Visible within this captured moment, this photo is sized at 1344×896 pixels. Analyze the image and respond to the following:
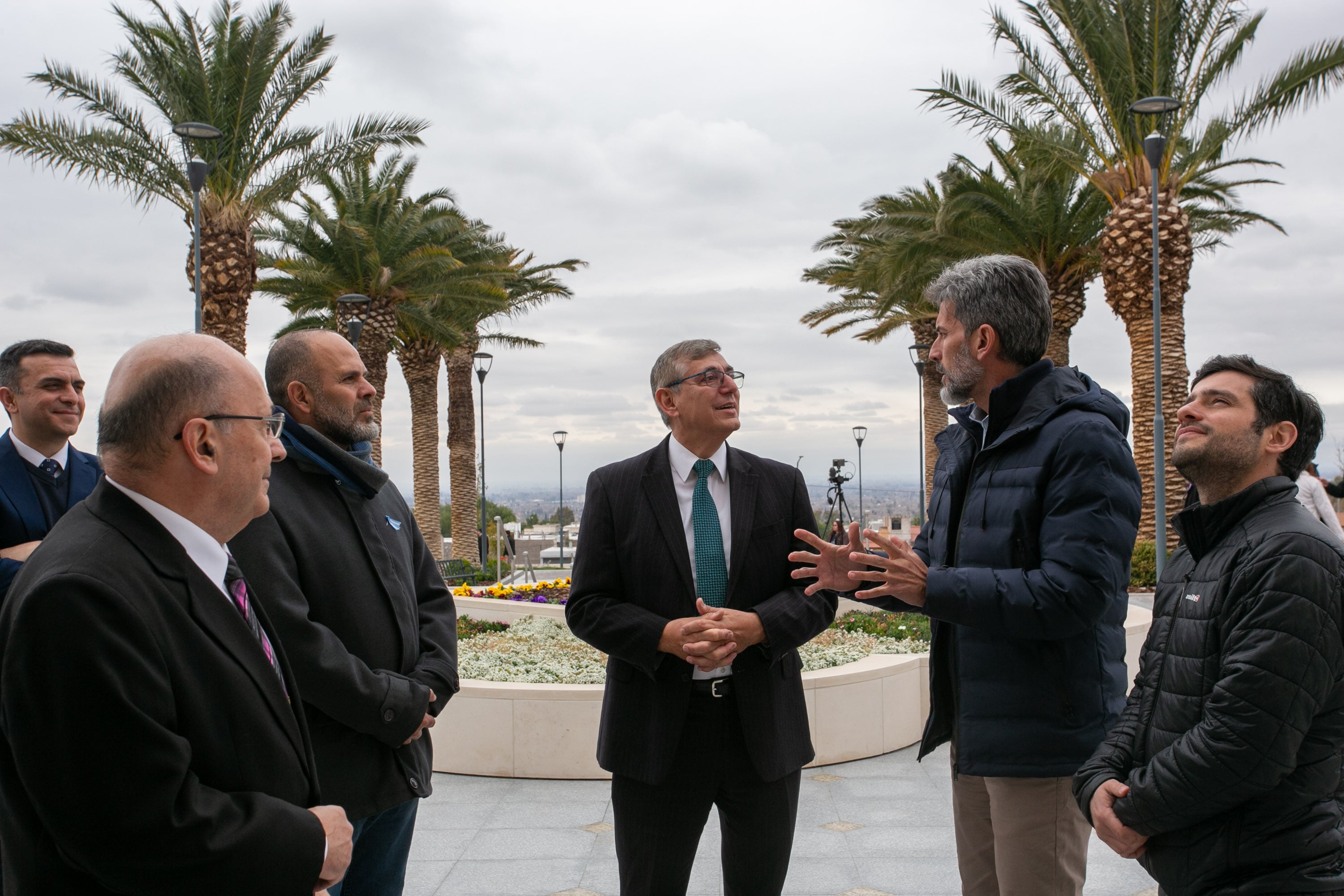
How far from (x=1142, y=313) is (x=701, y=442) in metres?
15.2

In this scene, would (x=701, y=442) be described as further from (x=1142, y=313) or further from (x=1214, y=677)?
(x=1142, y=313)

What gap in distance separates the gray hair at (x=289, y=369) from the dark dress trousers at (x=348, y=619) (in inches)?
7.2

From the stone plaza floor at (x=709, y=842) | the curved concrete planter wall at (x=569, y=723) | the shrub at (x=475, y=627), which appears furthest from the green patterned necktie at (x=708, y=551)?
the shrub at (x=475, y=627)

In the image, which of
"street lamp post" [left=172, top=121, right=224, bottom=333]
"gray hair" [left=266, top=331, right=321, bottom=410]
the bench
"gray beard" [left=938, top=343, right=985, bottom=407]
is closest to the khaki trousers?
"gray beard" [left=938, top=343, right=985, bottom=407]

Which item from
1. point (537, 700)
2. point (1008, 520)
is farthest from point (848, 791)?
point (1008, 520)

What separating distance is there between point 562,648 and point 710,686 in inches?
211

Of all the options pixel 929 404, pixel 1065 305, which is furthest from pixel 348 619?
pixel 929 404

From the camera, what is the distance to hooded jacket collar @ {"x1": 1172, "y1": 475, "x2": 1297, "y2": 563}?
2268mm

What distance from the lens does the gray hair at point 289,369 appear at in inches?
113

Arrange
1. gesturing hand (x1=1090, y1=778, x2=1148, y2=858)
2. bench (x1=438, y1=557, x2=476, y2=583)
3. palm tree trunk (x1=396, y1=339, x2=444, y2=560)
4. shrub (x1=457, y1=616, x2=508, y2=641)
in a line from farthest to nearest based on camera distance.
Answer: palm tree trunk (x1=396, y1=339, x2=444, y2=560) → bench (x1=438, y1=557, x2=476, y2=583) → shrub (x1=457, y1=616, x2=508, y2=641) → gesturing hand (x1=1090, y1=778, x2=1148, y2=858)

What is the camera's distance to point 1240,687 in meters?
2.06

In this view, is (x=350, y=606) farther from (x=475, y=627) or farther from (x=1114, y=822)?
(x=475, y=627)

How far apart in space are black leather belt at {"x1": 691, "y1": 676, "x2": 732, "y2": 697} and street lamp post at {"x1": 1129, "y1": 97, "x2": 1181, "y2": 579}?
10.0m

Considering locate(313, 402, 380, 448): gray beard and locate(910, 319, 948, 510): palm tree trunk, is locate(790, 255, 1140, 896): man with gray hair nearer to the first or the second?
locate(313, 402, 380, 448): gray beard
